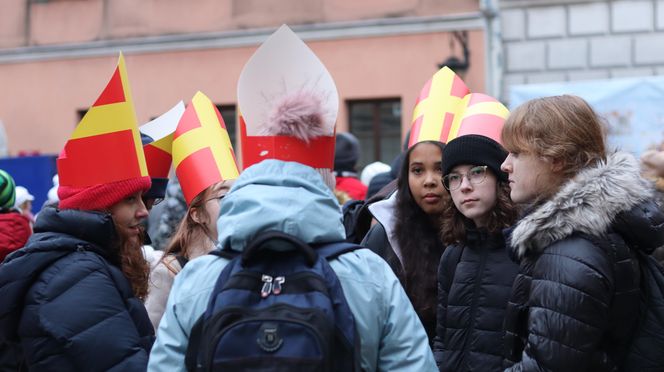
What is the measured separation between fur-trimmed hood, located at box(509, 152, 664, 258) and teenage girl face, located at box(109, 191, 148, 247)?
4.72ft

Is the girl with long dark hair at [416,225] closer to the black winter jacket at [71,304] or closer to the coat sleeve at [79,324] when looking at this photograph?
the black winter jacket at [71,304]

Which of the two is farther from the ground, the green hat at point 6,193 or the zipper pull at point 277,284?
the zipper pull at point 277,284

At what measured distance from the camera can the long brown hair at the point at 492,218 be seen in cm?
394

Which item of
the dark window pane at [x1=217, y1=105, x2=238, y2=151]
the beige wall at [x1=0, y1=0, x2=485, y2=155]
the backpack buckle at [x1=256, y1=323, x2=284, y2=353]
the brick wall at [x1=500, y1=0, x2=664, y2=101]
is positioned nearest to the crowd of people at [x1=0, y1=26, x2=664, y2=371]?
the backpack buckle at [x1=256, y1=323, x2=284, y2=353]

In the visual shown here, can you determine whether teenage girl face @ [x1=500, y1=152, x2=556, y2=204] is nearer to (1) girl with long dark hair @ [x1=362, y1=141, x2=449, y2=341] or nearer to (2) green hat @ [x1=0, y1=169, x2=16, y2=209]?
(1) girl with long dark hair @ [x1=362, y1=141, x2=449, y2=341]

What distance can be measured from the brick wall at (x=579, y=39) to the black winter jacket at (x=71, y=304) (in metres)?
9.08

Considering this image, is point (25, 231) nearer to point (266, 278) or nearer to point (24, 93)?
point (266, 278)

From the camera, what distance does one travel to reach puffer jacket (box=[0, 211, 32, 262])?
15.3 ft

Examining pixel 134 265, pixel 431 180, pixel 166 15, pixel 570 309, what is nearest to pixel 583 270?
pixel 570 309

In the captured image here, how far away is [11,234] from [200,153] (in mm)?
926

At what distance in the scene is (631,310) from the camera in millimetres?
2936

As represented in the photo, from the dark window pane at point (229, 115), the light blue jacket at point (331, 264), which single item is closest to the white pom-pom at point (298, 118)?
the light blue jacket at point (331, 264)

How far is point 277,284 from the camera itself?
2.53 metres

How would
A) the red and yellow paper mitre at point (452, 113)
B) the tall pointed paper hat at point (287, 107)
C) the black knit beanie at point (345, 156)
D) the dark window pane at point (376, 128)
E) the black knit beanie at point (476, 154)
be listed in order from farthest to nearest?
the dark window pane at point (376, 128), the black knit beanie at point (345, 156), the red and yellow paper mitre at point (452, 113), the black knit beanie at point (476, 154), the tall pointed paper hat at point (287, 107)
